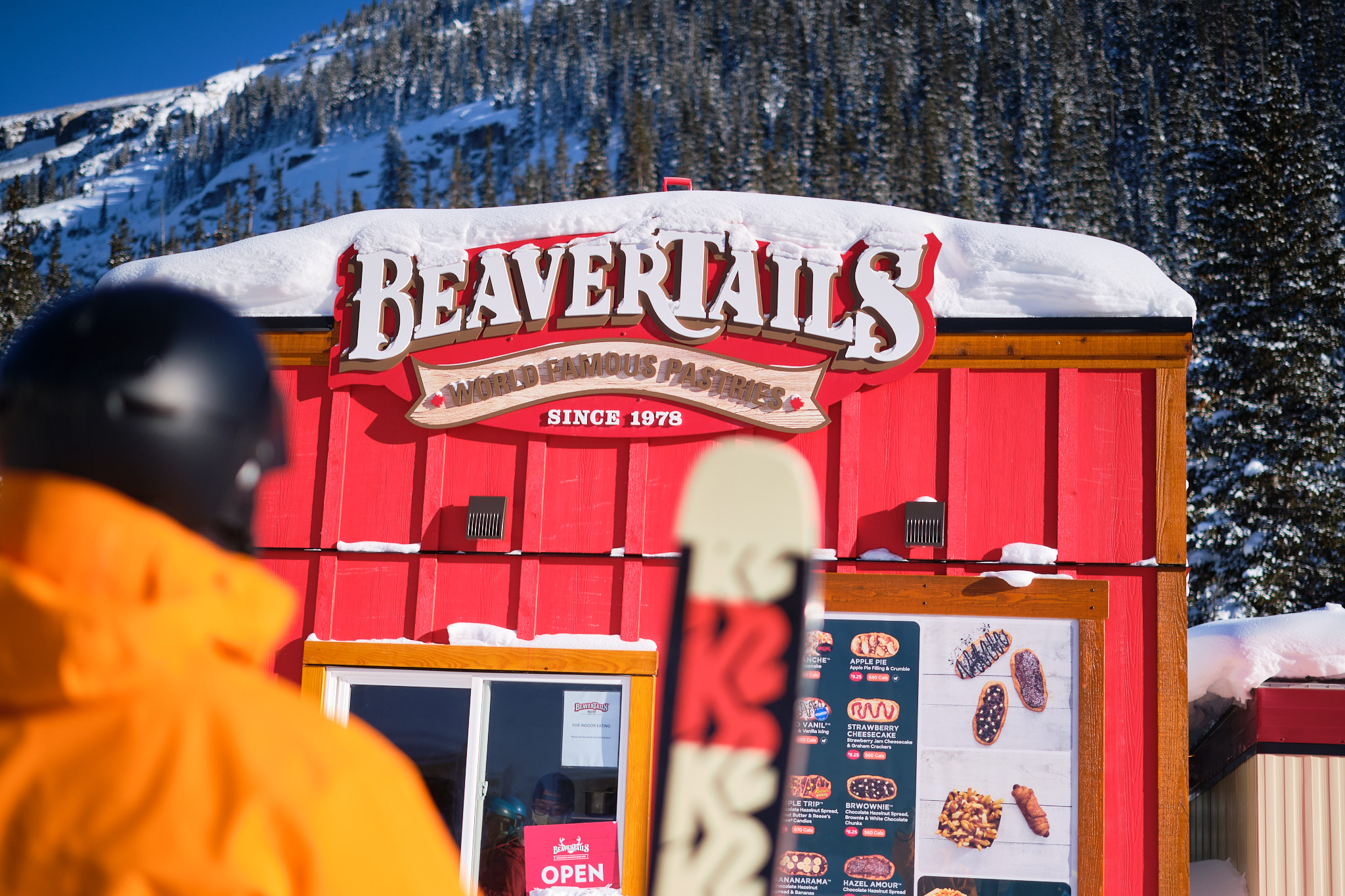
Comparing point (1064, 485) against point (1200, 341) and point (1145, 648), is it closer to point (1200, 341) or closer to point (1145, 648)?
point (1145, 648)

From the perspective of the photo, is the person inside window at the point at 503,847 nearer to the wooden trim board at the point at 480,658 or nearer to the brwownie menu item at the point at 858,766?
the wooden trim board at the point at 480,658

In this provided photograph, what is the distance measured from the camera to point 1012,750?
245 inches

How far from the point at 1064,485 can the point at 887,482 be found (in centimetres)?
102

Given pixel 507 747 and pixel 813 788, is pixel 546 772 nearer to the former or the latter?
pixel 507 747

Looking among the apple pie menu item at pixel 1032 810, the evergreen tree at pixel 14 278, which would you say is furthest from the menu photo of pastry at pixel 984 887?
the evergreen tree at pixel 14 278

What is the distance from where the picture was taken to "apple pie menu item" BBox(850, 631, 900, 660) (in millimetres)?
6449

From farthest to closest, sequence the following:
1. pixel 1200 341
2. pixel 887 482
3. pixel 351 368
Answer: pixel 1200 341 < pixel 351 368 < pixel 887 482

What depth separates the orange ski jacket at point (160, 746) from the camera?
2.69 ft

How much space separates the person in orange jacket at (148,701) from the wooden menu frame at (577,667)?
18.6 ft

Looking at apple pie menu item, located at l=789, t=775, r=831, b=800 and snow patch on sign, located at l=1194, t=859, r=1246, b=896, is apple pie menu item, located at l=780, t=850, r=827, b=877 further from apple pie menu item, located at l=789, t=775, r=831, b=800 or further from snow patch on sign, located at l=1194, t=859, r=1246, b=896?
snow patch on sign, located at l=1194, t=859, r=1246, b=896

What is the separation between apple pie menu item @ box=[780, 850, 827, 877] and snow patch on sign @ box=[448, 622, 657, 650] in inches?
56.0

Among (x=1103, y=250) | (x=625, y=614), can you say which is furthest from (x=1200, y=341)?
(x=625, y=614)

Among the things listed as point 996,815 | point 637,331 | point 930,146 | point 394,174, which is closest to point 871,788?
point 996,815

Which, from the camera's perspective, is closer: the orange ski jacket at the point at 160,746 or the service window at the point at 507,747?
the orange ski jacket at the point at 160,746
